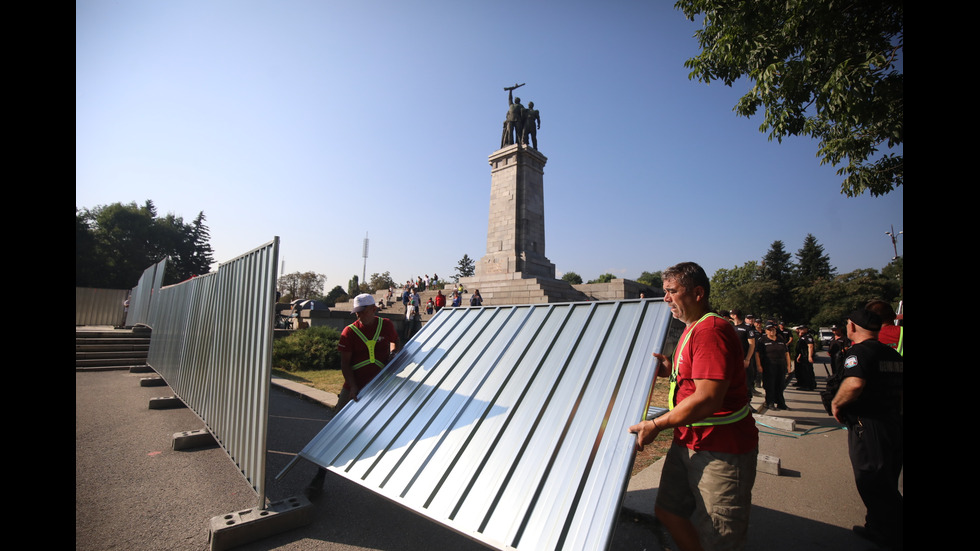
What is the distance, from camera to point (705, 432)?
2082 millimetres

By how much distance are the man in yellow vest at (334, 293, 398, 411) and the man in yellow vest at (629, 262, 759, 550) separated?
2920 millimetres

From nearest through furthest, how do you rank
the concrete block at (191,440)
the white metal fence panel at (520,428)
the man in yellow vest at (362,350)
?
1. the white metal fence panel at (520,428)
2. the man in yellow vest at (362,350)
3. the concrete block at (191,440)

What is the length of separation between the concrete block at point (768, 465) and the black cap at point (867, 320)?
1799 millimetres

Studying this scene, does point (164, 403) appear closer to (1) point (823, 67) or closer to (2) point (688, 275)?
(2) point (688, 275)

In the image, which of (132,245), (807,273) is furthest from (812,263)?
(132,245)

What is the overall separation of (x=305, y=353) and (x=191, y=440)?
7.72 metres

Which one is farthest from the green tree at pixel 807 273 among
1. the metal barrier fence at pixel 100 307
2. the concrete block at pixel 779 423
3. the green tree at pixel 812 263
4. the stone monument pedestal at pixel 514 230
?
the metal barrier fence at pixel 100 307

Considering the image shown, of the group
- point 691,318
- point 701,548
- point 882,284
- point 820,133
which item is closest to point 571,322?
point 691,318

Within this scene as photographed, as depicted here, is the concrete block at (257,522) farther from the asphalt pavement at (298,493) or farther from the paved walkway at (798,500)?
the paved walkway at (798,500)

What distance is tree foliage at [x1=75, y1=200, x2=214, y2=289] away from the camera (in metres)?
44.0

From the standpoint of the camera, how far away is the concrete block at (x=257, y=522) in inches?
Result: 106

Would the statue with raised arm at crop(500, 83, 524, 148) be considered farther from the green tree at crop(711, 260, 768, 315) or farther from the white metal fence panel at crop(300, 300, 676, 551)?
the green tree at crop(711, 260, 768, 315)

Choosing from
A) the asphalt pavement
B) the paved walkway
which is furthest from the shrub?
the paved walkway
